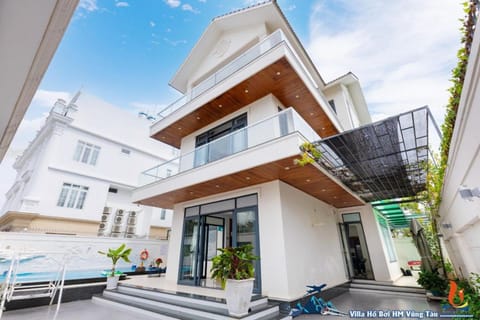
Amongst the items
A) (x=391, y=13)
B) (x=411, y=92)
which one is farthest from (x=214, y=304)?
(x=391, y=13)

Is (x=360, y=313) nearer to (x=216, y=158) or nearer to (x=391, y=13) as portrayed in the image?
(x=216, y=158)

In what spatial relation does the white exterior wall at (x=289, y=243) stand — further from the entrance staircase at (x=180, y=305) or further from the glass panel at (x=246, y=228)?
the entrance staircase at (x=180, y=305)

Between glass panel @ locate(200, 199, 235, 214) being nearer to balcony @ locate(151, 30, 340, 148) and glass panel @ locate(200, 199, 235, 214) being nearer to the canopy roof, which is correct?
balcony @ locate(151, 30, 340, 148)

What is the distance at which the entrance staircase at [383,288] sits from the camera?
7682 mm

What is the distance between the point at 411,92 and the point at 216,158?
5822mm

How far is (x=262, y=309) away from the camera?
4953 mm

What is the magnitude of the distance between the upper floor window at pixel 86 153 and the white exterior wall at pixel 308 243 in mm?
14610

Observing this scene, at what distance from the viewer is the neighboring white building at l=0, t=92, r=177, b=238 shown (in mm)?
12883

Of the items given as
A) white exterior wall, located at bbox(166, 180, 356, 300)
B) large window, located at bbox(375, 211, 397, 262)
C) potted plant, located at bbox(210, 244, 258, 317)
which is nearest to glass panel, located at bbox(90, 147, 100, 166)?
white exterior wall, located at bbox(166, 180, 356, 300)

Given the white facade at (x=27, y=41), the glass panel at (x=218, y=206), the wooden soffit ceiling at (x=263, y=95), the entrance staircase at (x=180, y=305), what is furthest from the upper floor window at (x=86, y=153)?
the white facade at (x=27, y=41)

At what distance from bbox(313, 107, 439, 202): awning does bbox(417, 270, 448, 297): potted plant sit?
301 cm

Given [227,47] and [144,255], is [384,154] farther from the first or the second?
[144,255]

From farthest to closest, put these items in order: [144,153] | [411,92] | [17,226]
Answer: [144,153], [17,226], [411,92]

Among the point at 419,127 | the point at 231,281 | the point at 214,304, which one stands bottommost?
the point at 214,304
